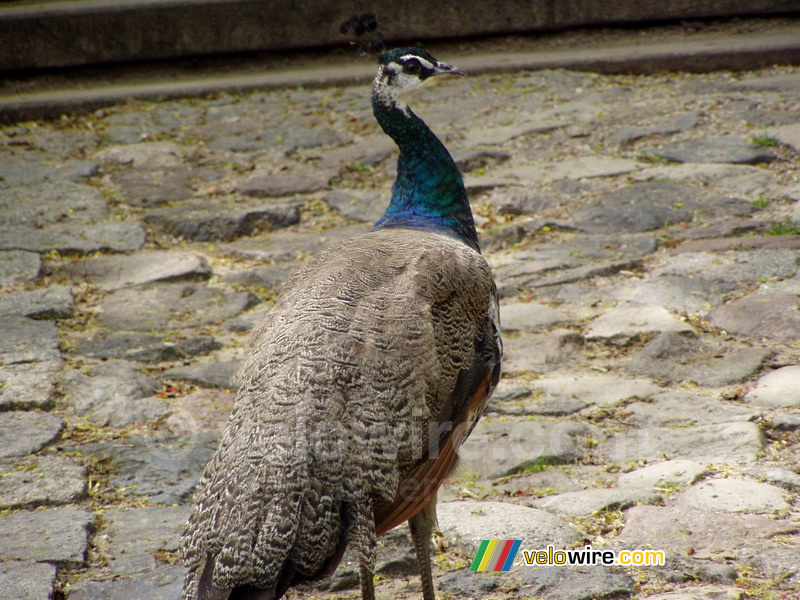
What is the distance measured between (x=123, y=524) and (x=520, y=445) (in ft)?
4.63

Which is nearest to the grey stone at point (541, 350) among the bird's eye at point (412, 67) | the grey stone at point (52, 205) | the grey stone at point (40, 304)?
the bird's eye at point (412, 67)

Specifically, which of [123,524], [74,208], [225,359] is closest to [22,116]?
[74,208]

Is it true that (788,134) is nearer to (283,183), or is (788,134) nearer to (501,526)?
(283,183)

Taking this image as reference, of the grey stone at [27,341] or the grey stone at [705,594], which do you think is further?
the grey stone at [27,341]

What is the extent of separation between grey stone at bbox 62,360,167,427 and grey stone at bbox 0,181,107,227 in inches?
76.4

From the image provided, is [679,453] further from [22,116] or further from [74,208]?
[22,116]

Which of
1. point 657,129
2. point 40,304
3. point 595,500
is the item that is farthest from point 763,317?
point 40,304

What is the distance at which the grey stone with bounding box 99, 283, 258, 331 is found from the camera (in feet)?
16.3

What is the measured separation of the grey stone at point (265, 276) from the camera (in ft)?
17.4

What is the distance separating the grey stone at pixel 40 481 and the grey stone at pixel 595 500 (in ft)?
5.17

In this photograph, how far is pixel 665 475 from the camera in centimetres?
355

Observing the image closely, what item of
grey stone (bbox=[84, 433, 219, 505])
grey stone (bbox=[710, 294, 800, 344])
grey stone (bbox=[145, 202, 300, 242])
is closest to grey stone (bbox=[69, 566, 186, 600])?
grey stone (bbox=[84, 433, 219, 505])

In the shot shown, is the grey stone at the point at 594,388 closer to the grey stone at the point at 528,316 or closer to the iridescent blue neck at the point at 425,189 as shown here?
the grey stone at the point at 528,316

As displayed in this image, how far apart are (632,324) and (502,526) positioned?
1644 mm
